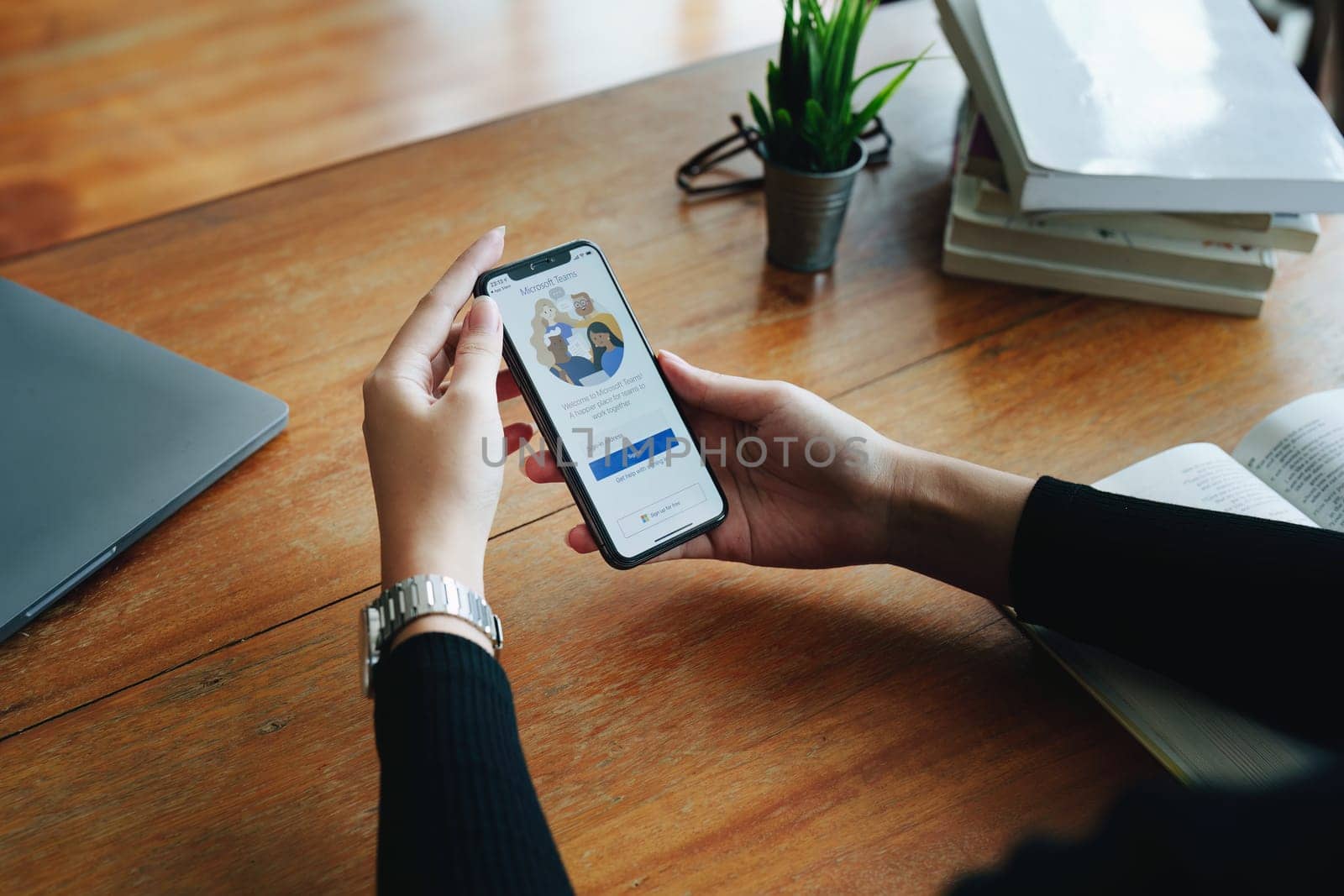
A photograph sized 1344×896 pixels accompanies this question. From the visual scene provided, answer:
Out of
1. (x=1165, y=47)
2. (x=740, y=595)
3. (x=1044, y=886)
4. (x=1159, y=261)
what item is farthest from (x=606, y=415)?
(x=1165, y=47)

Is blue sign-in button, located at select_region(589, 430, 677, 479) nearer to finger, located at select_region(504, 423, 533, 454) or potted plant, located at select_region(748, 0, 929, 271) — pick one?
finger, located at select_region(504, 423, 533, 454)

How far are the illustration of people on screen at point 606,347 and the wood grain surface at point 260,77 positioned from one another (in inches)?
20.8

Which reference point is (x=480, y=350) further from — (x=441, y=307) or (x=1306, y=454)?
(x=1306, y=454)

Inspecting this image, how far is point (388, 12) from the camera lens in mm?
1387

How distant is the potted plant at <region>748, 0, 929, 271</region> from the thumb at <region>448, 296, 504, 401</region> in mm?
335

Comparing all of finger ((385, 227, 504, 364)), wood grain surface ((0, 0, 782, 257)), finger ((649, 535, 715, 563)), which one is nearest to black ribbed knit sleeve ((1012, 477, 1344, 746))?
finger ((649, 535, 715, 563))

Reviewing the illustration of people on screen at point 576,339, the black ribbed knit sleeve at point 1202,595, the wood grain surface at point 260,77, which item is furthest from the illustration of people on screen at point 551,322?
the wood grain surface at point 260,77

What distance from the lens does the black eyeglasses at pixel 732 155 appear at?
3.54 ft

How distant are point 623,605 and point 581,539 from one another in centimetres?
6

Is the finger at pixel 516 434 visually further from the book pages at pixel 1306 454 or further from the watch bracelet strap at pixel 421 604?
the book pages at pixel 1306 454

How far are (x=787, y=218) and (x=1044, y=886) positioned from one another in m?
0.65

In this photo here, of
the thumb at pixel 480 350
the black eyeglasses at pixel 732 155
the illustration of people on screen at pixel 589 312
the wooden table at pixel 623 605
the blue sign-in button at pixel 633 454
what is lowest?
the wooden table at pixel 623 605

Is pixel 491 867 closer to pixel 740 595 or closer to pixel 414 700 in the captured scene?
pixel 414 700

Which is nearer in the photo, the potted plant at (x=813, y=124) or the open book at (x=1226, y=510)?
the open book at (x=1226, y=510)
